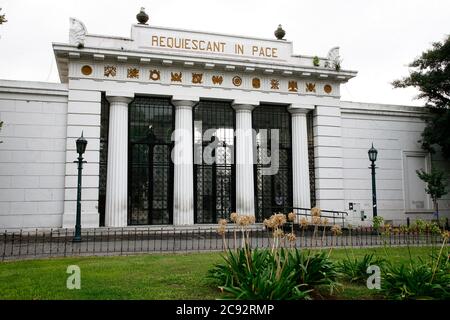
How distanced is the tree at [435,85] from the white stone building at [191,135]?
4.97ft

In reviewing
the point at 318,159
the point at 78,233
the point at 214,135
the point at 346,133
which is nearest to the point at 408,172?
the point at 346,133

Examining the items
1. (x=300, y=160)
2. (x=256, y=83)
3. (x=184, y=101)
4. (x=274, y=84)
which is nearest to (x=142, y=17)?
(x=184, y=101)

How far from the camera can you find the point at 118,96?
19750 millimetres

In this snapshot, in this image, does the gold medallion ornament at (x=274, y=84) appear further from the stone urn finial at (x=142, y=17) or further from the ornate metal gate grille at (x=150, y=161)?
the stone urn finial at (x=142, y=17)

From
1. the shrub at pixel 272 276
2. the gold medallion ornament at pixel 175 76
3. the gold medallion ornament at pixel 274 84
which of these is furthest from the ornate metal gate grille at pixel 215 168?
the shrub at pixel 272 276

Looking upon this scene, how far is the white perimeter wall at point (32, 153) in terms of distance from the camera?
18.6 metres

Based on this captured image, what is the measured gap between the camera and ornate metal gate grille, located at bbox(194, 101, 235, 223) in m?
21.4

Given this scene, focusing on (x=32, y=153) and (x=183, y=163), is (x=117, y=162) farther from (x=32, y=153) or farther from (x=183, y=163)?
(x=32, y=153)

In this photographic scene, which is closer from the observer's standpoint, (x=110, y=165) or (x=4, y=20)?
(x=4, y=20)

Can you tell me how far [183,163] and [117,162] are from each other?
320 cm

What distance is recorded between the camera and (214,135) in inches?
864

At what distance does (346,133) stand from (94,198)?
14.4m
